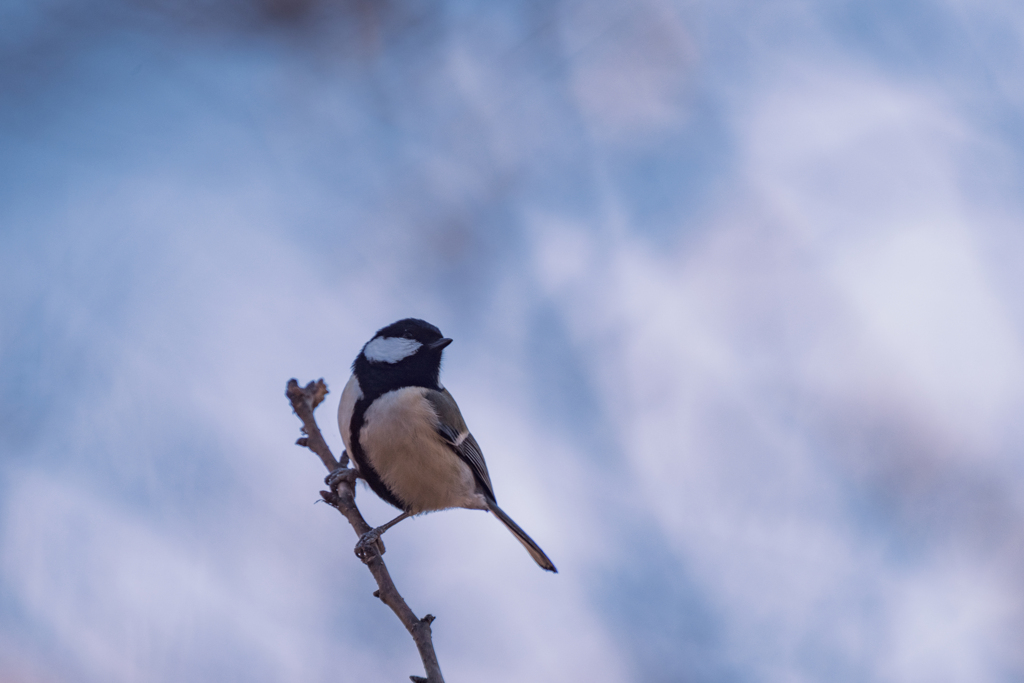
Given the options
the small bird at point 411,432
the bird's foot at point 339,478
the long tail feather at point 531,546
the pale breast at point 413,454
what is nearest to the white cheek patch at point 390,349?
the small bird at point 411,432

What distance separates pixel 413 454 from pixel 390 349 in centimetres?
55

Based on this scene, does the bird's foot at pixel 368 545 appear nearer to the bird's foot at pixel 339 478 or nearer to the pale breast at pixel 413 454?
the bird's foot at pixel 339 478

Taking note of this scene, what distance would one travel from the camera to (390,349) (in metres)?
2.93

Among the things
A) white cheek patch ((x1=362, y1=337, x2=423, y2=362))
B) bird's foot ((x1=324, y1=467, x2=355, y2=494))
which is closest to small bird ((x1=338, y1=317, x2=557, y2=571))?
white cheek patch ((x1=362, y1=337, x2=423, y2=362))

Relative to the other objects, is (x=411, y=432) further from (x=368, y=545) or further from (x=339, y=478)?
(x=368, y=545)

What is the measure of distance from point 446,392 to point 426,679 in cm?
167

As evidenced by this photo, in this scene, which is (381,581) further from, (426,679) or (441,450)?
(441,450)

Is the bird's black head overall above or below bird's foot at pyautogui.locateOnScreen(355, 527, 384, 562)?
above

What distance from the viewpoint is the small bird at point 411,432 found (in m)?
2.53

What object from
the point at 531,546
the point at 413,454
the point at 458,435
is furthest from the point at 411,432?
the point at 531,546

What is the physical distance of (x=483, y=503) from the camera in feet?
9.23

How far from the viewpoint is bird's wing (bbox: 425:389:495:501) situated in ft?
9.12

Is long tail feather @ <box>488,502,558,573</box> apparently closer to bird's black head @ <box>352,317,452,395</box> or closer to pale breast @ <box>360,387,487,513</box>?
pale breast @ <box>360,387,487,513</box>

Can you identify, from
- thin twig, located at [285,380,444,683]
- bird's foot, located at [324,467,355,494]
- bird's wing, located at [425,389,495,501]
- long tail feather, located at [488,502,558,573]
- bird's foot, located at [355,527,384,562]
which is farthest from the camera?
bird's wing, located at [425,389,495,501]
